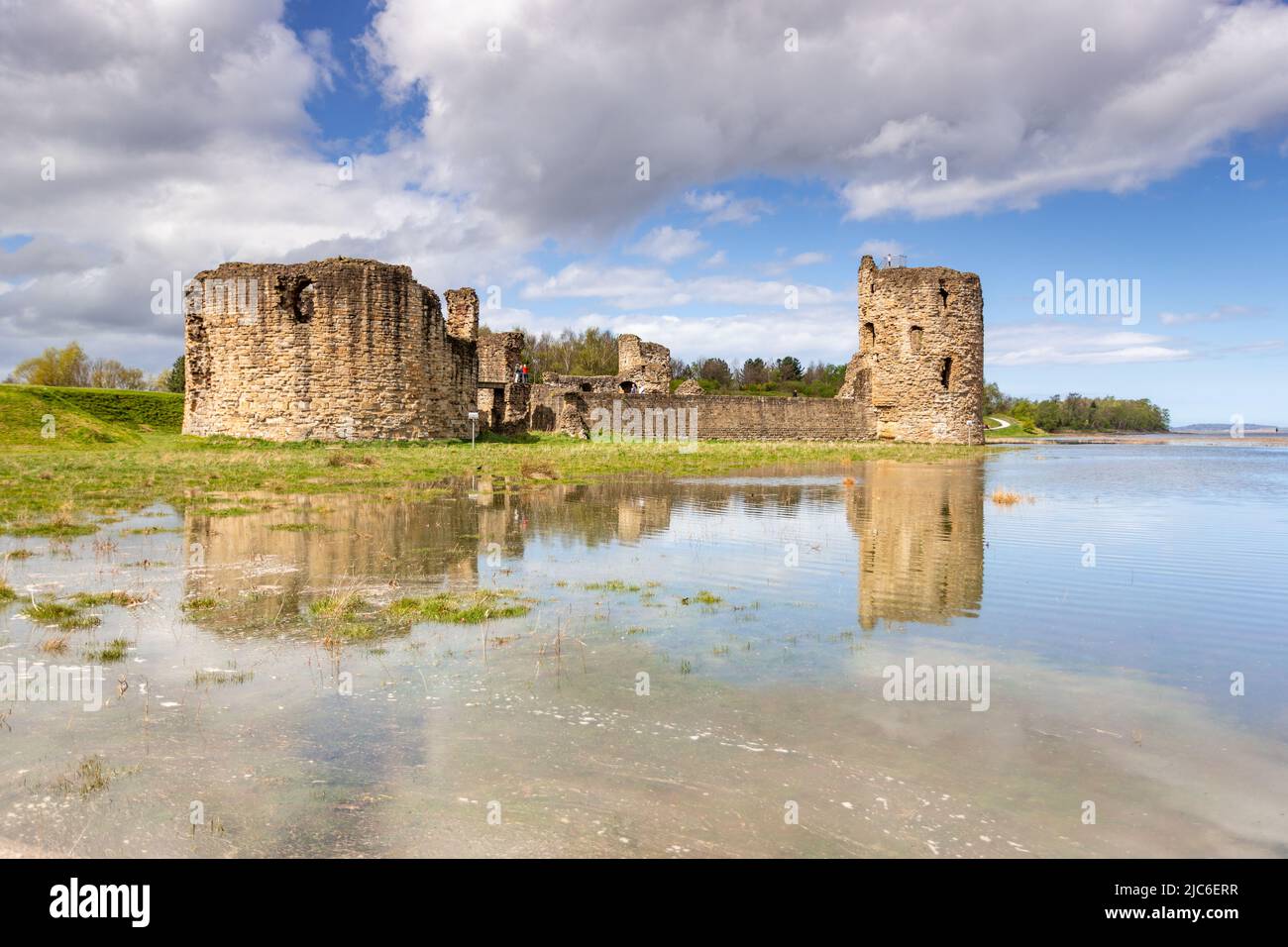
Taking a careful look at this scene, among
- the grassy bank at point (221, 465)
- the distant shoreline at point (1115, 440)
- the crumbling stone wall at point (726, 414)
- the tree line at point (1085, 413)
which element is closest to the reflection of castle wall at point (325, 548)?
the grassy bank at point (221, 465)

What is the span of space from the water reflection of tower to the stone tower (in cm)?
2710

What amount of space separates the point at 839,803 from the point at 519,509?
425 inches

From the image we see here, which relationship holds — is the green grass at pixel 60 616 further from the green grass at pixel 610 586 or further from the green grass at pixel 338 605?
the green grass at pixel 610 586

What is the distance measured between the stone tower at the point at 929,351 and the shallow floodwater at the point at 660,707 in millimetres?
36155

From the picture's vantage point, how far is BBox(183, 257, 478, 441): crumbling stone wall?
3028 cm

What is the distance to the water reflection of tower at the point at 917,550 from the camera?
7.24 m

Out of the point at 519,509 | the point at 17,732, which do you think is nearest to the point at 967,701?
the point at 17,732

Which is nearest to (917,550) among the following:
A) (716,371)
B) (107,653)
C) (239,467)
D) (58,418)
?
(107,653)

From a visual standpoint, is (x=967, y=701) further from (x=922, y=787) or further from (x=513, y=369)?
(x=513, y=369)

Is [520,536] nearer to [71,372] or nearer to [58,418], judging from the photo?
[58,418]

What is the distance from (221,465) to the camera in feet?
69.6

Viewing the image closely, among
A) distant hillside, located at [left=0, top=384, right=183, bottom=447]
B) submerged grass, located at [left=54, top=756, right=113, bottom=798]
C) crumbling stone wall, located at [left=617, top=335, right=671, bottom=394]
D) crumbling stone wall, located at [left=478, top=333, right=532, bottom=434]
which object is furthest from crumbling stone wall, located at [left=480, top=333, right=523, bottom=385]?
submerged grass, located at [left=54, top=756, right=113, bottom=798]
